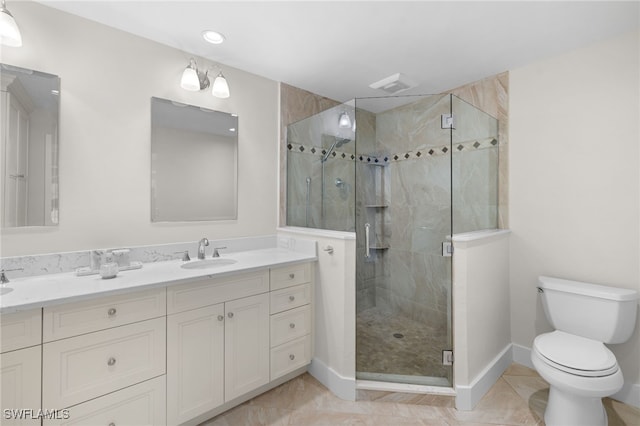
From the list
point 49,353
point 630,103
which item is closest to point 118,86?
point 49,353

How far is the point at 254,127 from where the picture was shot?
96.7 inches

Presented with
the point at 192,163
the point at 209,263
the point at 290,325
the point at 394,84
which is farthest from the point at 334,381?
the point at 394,84

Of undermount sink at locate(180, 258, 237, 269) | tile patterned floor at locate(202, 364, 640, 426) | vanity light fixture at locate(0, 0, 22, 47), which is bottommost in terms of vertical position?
tile patterned floor at locate(202, 364, 640, 426)

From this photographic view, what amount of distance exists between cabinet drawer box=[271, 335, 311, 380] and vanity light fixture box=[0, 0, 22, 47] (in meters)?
2.17

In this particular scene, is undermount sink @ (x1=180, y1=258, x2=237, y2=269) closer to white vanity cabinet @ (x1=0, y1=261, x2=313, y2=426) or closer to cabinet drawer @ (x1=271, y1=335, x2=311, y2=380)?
white vanity cabinet @ (x1=0, y1=261, x2=313, y2=426)

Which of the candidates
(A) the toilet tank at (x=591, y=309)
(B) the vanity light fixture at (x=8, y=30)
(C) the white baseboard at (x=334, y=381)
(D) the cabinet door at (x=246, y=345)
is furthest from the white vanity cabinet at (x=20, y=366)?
(A) the toilet tank at (x=591, y=309)

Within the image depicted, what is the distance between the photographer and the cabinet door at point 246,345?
1.72 m

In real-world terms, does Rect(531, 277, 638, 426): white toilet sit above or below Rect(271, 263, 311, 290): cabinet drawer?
below

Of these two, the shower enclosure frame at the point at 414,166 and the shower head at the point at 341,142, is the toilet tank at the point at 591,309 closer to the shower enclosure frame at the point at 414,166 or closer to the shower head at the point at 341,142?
the shower enclosure frame at the point at 414,166

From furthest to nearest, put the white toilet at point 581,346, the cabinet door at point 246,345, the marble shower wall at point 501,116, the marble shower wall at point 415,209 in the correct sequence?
the marble shower wall at point 501,116, the marble shower wall at point 415,209, the cabinet door at point 246,345, the white toilet at point 581,346

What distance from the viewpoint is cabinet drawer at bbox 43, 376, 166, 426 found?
1.27 metres

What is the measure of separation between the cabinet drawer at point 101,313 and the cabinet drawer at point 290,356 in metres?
0.83

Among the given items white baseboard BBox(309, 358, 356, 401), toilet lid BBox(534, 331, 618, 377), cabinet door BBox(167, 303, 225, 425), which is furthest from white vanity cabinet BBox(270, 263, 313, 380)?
toilet lid BBox(534, 331, 618, 377)

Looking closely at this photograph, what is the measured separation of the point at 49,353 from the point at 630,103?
11.2ft
